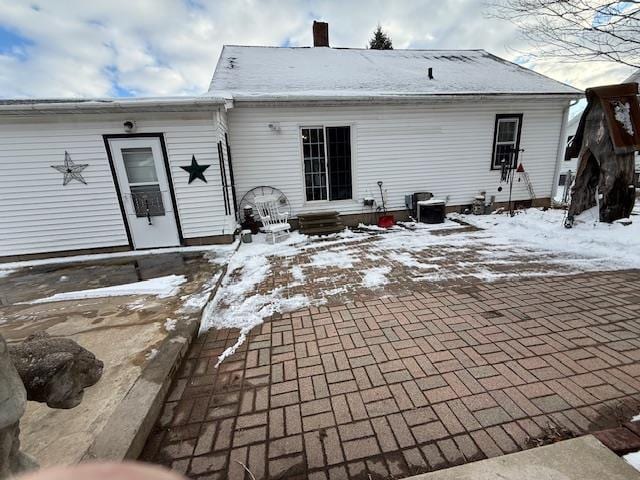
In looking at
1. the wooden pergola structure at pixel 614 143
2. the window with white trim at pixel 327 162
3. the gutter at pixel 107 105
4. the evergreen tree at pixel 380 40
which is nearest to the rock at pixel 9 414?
the gutter at pixel 107 105

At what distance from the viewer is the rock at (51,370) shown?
1.47 meters

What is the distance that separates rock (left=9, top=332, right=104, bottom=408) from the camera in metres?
1.47

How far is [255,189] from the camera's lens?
22.6ft

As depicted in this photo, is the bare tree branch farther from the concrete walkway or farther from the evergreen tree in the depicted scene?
the evergreen tree

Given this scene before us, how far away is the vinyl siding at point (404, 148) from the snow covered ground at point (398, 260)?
148 centimetres

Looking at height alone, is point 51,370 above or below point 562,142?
below

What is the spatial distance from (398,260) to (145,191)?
4835 mm

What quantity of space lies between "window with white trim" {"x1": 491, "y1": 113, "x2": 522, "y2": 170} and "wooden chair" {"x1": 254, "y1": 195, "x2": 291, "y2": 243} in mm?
5770

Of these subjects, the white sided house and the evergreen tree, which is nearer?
the white sided house

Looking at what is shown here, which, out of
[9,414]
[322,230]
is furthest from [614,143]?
[9,414]

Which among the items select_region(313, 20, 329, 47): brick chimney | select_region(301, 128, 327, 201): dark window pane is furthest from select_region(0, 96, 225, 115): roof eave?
select_region(313, 20, 329, 47): brick chimney

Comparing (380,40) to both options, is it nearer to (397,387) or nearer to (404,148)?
(404,148)

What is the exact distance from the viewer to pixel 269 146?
22.1 ft

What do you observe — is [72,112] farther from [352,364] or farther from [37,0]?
[352,364]
